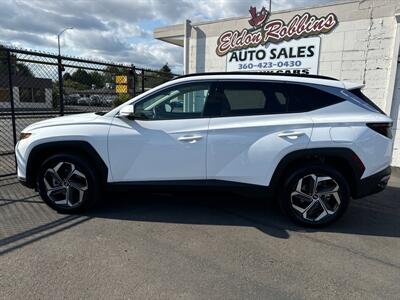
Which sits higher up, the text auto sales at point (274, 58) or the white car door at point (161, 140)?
the text auto sales at point (274, 58)

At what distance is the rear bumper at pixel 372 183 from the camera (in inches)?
152

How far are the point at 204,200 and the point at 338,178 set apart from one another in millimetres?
1972

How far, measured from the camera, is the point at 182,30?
33.0 ft

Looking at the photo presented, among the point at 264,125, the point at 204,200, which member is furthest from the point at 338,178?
the point at 204,200

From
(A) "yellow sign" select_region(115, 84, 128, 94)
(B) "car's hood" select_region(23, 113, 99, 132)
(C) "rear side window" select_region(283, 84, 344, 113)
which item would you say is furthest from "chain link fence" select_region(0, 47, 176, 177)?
(C) "rear side window" select_region(283, 84, 344, 113)

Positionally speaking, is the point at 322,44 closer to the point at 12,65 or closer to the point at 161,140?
the point at 161,140

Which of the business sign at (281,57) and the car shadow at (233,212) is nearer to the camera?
the car shadow at (233,212)

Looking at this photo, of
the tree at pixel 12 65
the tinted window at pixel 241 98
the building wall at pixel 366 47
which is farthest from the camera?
the building wall at pixel 366 47

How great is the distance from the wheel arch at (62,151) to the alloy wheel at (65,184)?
188 mm

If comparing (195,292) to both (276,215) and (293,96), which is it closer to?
(276,215)

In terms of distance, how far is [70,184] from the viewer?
13.7ft

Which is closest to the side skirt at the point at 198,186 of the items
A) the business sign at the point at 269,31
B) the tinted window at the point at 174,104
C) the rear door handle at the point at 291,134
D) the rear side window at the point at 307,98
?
the rear door handle at the point at 291,134

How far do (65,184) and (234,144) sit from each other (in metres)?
2.22

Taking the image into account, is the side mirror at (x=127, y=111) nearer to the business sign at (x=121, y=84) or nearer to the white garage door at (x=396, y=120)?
the business sign at (x=121, y=84)
